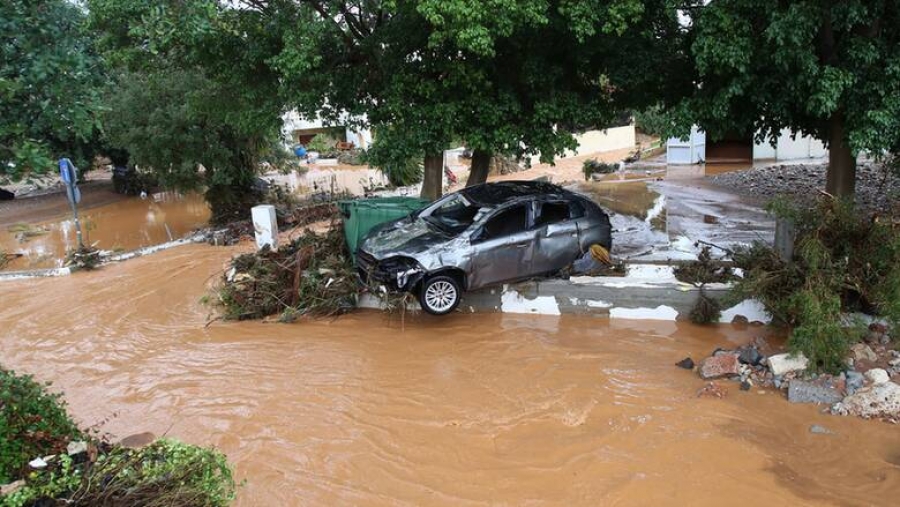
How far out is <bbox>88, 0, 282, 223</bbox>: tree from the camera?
11502 mm

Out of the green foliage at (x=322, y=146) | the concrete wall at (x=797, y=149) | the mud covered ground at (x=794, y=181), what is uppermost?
the green foliage at (x=322, y=146)

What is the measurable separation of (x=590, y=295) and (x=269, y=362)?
4.81m

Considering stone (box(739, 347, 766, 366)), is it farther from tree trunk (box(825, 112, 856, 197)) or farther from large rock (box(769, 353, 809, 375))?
tree trunk (box(825, 112, 856, 197))

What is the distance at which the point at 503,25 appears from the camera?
9.16 m

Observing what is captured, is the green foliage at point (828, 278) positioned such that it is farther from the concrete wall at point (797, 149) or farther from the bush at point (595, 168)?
the concrete wall at point (797, 149)

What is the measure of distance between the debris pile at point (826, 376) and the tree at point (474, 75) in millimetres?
5703

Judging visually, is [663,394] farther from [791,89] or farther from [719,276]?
[791,89]

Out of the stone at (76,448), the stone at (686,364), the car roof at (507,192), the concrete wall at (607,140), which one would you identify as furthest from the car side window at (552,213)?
the concrete wall at (607,140)

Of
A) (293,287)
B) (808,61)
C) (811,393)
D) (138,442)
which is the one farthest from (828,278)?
(293,287)

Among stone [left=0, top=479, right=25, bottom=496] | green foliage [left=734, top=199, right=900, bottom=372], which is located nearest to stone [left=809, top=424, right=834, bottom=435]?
green foliage [left=734, top=199, right=900, bottom=372]

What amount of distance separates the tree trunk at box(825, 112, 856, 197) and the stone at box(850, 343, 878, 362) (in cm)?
431

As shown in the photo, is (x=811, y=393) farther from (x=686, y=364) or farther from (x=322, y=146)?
(x=322, y=146)

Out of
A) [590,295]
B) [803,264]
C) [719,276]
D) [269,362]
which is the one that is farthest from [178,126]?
[803,264]

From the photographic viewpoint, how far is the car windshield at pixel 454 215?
948 cm
